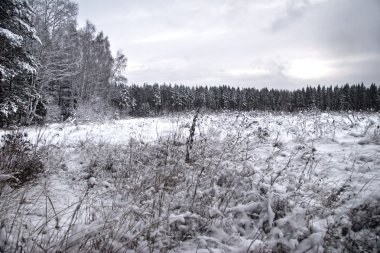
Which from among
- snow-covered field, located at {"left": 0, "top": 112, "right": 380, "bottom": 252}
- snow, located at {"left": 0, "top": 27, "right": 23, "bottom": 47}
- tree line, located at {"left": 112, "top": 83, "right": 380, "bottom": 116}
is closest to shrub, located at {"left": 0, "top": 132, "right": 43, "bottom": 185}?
snow-covered field, located at {"left": 0, "top": 112, "right": 380, "bottom": 252}

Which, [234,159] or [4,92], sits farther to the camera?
[4,92]

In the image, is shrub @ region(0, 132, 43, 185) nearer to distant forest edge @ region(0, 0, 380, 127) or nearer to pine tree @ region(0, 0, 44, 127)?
distant forest edge @ region(0, 0, 380, 127)

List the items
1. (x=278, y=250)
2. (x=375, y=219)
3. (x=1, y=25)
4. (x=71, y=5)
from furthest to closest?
(x=71, y=5), (x=1, y=25), (x=375, y=219), (x=278, y=250)

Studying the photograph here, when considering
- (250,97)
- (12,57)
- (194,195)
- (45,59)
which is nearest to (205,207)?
(194,195)

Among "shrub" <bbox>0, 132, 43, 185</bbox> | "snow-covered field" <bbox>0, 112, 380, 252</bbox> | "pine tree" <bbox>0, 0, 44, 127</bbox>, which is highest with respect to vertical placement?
"pine tree" <bbox>0, 0, 44, 127</bbox>

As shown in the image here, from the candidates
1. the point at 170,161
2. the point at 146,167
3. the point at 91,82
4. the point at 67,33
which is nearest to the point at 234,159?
the point at 170,161

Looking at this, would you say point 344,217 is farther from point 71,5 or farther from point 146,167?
point 71,5

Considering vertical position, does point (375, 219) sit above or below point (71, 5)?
below

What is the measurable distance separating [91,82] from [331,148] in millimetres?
19574

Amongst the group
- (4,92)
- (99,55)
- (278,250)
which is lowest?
(278,250)

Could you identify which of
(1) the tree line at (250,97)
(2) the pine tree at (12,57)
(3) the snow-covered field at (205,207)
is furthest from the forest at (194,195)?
(1) the tree line at (250,97)

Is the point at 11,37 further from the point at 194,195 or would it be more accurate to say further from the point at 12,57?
the point at 194,195

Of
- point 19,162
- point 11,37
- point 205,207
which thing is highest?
point 11,37

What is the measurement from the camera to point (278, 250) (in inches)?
69.2
